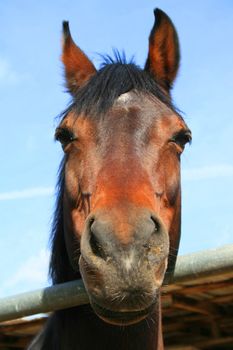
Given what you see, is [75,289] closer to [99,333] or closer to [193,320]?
[99,333]

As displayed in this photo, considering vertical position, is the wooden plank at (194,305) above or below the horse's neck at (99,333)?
below

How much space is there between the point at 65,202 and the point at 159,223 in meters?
0.86

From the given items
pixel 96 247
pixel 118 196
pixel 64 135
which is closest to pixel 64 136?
pixel 64 135

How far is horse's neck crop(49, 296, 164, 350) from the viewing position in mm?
2955

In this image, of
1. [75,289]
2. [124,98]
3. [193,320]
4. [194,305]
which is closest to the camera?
[75,289]

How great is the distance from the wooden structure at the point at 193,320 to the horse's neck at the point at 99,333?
2977 mm

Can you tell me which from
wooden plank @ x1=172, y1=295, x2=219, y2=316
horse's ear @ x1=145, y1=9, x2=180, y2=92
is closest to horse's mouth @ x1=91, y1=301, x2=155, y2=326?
horse's ear @ x1=145, y1=9, x2=180, y2=92

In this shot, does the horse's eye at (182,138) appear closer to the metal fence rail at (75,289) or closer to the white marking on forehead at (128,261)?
the metal fence rail at (75,289)

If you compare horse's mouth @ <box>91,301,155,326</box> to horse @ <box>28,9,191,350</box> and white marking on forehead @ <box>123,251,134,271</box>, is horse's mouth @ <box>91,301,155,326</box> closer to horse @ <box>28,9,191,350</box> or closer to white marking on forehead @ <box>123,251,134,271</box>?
horse @ <box>28,9,191,350</box>

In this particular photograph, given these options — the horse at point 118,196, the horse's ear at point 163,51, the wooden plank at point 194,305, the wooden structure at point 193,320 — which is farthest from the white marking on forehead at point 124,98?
the wooden plank at point 194,305

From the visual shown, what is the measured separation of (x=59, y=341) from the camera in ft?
10.2

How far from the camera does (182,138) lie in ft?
10.5

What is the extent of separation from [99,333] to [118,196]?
2.93 feet

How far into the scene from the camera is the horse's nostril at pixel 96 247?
→ 2.33 meters
